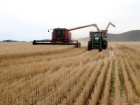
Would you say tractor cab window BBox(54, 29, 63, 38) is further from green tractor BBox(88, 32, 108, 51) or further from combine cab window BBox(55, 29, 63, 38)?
green tractor BBox(88, 32, 108, 51)

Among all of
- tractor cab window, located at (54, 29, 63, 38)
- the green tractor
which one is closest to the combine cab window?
Answer: tractor cab window, located at (54, 29, 63, 38)

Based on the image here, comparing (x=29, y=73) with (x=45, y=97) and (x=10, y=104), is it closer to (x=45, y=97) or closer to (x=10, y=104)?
(x=45, y=97)

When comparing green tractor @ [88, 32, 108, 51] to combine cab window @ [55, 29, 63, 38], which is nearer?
green tractor @ [88, 32, 108, 51]

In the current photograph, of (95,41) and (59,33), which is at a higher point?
(59,33)

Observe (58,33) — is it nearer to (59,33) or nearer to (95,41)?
(59,33)

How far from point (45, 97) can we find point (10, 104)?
1228 millimetres

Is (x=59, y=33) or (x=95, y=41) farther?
(x=59, y=33)

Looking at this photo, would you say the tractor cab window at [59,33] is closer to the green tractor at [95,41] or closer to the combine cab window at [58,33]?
the combine cab window at [58,33]

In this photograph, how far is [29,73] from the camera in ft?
43.6

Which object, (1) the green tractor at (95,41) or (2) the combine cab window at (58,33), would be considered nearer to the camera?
(1) the green tractor at (95,41)

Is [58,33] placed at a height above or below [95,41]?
above

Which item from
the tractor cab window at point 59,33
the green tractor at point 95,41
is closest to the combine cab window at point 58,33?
the tractor cab window at point 59,33

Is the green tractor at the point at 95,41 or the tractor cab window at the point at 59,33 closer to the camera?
the green tractor at the point at 95,41

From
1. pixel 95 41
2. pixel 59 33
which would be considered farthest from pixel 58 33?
pixel 95 41
